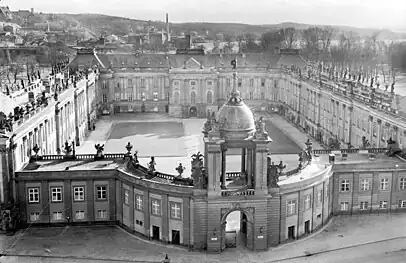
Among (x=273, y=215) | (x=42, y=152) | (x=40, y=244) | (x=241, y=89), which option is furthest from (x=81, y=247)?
(x=241, y=89)

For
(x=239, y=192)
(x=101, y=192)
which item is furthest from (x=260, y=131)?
(x=101, y=192)

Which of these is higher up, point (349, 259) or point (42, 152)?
point (42, 152)

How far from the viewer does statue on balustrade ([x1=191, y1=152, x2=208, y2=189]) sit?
4553 centimetres

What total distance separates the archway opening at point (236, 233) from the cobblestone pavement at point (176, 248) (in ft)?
3.16

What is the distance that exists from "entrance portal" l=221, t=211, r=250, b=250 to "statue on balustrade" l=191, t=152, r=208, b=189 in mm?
3478

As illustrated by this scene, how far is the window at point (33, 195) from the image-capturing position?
51.6 meters

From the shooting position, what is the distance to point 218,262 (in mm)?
44594

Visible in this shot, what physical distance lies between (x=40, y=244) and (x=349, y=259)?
77.9 feet

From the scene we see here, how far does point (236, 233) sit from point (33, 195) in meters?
17.4

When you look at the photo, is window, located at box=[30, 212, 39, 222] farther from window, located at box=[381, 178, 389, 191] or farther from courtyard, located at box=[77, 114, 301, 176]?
window, located at box=[381, 178, 389, 191]

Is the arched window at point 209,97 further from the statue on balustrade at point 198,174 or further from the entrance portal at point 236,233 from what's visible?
the statue on balustrade at point 198,174

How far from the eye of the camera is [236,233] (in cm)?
5016

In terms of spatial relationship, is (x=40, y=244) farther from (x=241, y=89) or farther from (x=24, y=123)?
(x=241, y=89)

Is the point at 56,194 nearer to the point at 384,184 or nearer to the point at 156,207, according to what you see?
the point at 156,207
